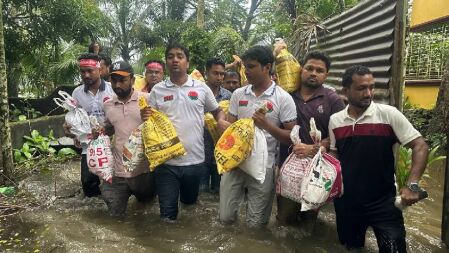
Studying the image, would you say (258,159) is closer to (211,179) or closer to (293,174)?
(293,174)

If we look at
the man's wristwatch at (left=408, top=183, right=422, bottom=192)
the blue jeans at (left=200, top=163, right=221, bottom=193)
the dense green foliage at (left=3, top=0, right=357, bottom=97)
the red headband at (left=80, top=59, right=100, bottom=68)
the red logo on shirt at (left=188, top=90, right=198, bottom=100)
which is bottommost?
the blue jeans at (left=200, top=163, right=221, bottom=193)

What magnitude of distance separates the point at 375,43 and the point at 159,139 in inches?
98.1

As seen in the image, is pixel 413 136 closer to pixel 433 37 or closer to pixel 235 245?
pixel 235 245

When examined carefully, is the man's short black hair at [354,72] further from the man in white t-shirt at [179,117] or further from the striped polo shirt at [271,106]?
the man in white t-shirt at [179,117]

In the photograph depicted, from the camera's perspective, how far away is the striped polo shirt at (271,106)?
3.34 m

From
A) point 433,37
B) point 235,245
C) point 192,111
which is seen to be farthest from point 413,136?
point 433,37

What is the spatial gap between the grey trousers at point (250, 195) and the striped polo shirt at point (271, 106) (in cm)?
22

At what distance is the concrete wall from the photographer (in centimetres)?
645

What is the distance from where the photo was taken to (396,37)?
354 cm

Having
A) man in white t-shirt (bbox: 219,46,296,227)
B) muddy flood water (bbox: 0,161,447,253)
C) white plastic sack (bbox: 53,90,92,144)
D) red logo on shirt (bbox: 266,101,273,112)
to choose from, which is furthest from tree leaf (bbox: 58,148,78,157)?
red logo on shirt (bbox: 266,101,273,112)

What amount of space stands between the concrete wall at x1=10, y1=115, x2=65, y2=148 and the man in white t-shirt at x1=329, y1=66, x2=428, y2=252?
5.58m

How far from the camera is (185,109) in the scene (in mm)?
3730

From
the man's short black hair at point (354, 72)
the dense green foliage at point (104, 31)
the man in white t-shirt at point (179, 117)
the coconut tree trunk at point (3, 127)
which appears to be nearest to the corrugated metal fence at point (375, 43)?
the man's short black hair at point (354, 72)

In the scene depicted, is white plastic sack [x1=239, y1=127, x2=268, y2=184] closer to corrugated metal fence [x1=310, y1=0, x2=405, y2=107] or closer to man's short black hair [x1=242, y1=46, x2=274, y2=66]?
man's short black hair [x1=242, y1=46, x2=274, y2=66]
